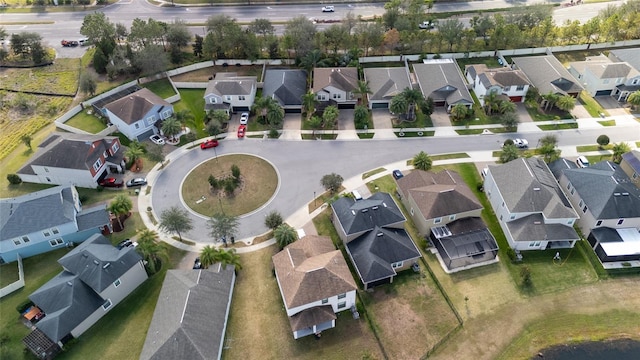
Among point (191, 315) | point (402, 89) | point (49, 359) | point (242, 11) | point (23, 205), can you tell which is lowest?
point (49, 359)

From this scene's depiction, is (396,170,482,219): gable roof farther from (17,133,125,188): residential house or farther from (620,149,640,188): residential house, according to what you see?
(17,133,125,188): residential house

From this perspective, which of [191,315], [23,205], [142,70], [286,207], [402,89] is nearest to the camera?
[191,315]

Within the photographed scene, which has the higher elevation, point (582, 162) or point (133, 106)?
point (133, 106)

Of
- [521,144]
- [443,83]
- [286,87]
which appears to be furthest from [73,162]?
[521,144]

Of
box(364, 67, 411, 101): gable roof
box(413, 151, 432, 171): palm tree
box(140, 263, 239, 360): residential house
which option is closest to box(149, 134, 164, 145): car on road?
box(140, 263, 239, 360): residential house

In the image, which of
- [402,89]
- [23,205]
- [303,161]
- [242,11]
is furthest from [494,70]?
[23,205]

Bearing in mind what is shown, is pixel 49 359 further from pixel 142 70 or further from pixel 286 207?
pixel 142 70

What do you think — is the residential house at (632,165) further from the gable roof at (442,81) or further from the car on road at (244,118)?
the car on road at (244,118)

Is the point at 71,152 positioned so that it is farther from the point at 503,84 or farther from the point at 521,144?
the point at 503,84
